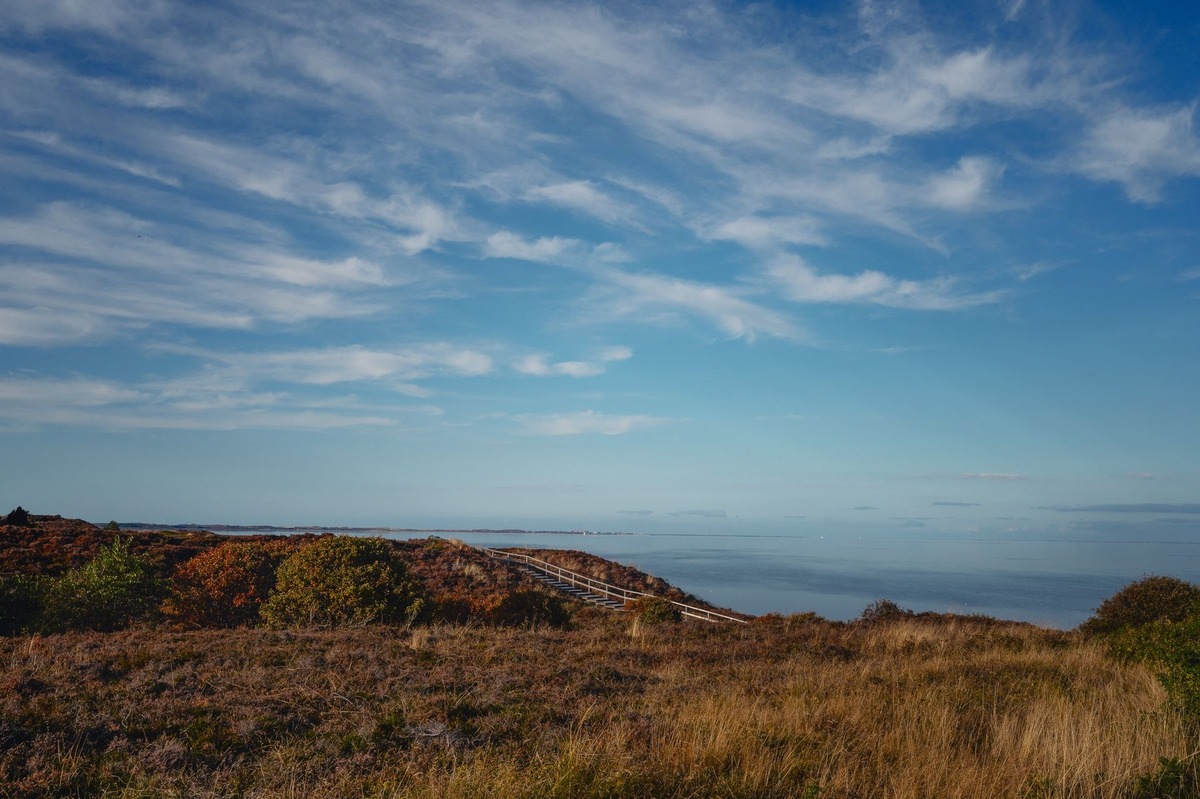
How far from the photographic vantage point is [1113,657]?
13.9 metres

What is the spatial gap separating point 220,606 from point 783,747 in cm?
1836

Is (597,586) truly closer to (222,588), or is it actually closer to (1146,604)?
(222,588)

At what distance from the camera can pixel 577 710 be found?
8148 millimetres

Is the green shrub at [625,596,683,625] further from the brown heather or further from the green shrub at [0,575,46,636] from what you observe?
the green shrub at [0,575,46,636]

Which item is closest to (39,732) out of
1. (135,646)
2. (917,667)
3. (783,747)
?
(135,646)

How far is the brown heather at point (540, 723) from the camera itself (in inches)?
216

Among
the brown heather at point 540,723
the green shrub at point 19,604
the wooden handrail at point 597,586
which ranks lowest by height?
the wooden handrail at point 597,586

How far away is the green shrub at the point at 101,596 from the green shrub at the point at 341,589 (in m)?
3.66

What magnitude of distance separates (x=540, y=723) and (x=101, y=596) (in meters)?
16.6

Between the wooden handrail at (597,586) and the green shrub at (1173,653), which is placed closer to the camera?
the green shrub at (1173,653)

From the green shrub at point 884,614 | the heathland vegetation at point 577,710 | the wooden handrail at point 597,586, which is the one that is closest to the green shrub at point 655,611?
the wooden handrail at point 597,586

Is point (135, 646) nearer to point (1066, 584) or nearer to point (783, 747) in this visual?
point (783, 747)

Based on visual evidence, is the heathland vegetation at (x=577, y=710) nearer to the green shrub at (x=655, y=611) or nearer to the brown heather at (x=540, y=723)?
the brown heather at (x=540, y=723)

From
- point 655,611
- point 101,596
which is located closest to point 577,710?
point 101,596
